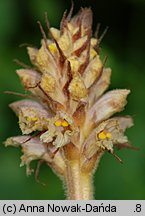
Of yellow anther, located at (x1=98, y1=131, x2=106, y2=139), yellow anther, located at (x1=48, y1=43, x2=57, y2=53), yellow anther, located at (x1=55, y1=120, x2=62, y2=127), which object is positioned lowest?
Answer: yellow anther, located at (x1=98, y1=131, x2=106, y2=139)

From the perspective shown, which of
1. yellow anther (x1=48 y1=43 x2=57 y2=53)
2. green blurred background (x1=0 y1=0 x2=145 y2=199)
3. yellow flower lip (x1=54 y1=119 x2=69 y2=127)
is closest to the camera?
yellow flower lip (x1=54 y1=119 x2=69 y2=127)

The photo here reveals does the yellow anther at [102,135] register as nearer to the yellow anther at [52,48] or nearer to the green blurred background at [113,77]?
the yellow anther at [52,48]

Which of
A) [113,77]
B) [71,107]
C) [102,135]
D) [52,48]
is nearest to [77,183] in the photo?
[102,135]

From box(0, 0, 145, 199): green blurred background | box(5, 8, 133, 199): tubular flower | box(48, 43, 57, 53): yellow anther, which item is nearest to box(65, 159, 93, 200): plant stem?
box(5, 8, 133, 199): tubular flower

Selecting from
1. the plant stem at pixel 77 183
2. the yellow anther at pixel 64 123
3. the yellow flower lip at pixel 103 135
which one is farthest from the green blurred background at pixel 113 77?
the yellow anther at pixel 64 123

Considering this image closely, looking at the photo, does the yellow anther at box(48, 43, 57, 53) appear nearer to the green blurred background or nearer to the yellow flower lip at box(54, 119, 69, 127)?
the yellow flower lip at box(54, 119, 69, 127)

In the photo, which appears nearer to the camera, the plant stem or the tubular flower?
the tubular flower
